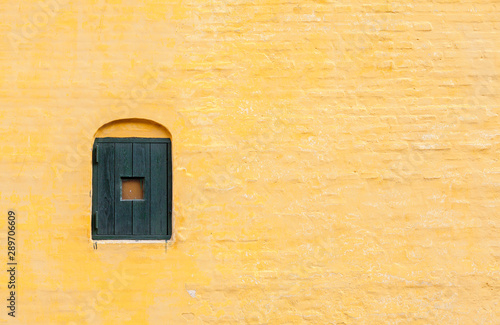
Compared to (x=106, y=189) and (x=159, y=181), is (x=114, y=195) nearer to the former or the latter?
(x=106, y=189)

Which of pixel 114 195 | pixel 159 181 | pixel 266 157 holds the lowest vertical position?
pixel 114 195

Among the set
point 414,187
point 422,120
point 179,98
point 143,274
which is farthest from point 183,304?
point 422,120

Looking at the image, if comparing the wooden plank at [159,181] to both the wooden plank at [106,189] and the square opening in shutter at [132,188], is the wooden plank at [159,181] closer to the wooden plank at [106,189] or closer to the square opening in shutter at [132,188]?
the square opening in shutter at [132,188]

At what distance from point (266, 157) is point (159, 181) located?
993 mm

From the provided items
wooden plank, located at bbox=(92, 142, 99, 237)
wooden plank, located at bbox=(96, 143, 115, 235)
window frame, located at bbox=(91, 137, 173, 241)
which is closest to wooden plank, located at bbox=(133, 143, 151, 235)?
window frame, located at bbox=(91, 137, 173, 241)

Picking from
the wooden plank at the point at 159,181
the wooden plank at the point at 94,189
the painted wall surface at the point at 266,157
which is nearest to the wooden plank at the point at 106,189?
the wooden plank at the point at 94,189

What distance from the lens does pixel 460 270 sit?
6133 mm

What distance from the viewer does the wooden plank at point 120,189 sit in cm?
605

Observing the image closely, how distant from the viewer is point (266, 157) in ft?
20.0

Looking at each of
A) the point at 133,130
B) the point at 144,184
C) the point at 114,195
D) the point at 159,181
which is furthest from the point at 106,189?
the point at 133,130

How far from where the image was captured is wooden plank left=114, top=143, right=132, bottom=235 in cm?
605

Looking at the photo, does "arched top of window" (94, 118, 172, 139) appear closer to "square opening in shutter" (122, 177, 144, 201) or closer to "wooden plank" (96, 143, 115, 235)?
"wooden plank" (96, 143, 115, 235)

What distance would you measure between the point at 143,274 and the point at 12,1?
106 inches

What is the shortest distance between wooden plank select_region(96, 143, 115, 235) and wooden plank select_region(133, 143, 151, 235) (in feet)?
0.65
